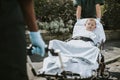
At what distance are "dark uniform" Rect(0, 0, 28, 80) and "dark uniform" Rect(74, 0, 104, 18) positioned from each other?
4.97 metres

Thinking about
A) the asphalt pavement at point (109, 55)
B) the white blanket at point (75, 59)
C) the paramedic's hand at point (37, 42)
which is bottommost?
the asphalt pavement at point (109, 55)

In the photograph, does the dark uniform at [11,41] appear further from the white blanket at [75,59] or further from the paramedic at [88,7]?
the paramedic at [88,7]

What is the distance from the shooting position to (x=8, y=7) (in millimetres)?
2486

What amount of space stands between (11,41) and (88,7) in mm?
5106

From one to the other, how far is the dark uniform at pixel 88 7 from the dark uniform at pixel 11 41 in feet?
16.3

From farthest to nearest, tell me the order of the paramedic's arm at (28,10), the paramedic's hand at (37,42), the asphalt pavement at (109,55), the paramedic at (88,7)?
the asphalt pavement at (109,55)
the paramedic at (88,7)
the paramedic's hand at (37,42)
the paramedic's arm at (28,10)

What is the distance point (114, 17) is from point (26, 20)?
30.1 feet

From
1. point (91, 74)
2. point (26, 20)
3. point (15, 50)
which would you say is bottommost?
point (91, 74)

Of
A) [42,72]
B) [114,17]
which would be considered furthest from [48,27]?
[42,72]

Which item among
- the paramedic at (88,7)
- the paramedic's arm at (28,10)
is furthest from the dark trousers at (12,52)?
the paramedic at (88,7)

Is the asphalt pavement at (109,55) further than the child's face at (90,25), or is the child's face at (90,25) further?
the asphalt pavement at (109,55)

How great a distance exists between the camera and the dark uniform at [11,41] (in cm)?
246

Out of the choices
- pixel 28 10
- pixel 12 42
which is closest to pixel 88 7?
pixel 28 10

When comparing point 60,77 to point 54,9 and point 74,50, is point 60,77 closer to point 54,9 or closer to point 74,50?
point 74,50
